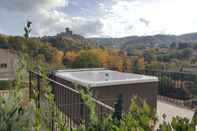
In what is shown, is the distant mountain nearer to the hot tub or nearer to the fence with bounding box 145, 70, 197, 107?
the fence with bounding box 145, 70, 197, 107

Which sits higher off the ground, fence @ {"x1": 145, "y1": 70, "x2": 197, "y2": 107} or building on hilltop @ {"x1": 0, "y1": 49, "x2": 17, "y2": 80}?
building on hilltop @ {"x1": 0, "y1": 49, "x2": 17, "y2": 80}

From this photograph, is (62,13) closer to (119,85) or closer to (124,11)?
(124,11)

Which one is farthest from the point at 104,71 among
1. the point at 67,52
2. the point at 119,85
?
the point at 67,52

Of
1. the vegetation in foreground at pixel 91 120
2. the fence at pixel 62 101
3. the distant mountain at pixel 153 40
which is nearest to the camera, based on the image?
the vegetation in foreground at pixel 91 120

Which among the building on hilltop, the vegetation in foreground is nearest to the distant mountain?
the building on hilltop

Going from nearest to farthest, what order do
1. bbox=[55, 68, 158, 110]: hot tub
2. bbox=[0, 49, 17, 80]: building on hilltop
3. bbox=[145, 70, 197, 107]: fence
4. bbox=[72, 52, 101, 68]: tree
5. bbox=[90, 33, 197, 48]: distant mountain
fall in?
bbox=[0, 49, 17, 80]: building on hilltop
bbox=[55, 68, 158, 110]: hot tub
bbox=[145, 70, 197, 107]: fence
bbox=[72, 52, 101, 68]: tree
bbox=[90, 33, 197, 48]: distant mountain

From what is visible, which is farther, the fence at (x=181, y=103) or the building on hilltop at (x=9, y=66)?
the fence at (x=181, y=103)

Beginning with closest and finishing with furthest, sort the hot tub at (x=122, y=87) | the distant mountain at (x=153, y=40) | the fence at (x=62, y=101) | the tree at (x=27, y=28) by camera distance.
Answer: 1. the tree at (x=27, y=28)
2. the fence at (x=62, y=101)
3. the hot tub at (x=122, y=87)
4. the distant mountain at (x=153, y=40)

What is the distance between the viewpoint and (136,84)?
5.76 m

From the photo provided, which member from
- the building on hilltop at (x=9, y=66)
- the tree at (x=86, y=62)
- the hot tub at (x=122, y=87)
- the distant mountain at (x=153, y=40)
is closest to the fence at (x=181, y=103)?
the hot tub at (x=122, y=87)

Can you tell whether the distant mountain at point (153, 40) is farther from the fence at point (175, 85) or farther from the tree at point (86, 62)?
the fence at point (175, 85)

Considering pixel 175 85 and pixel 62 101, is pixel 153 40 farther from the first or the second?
pixel 62 101

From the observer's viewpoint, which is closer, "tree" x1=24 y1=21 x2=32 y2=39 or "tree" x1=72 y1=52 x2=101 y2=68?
"tree" x1=24 y1=21 x2=32 y2=39

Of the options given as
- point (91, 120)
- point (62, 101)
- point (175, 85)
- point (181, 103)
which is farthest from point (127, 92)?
point (91, 120)
